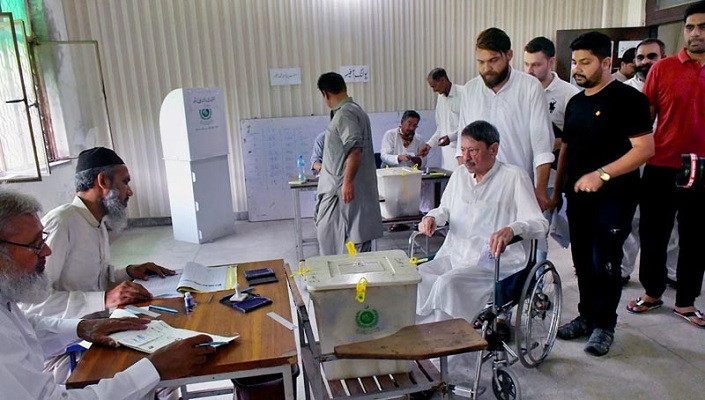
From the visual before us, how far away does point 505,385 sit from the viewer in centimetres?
205

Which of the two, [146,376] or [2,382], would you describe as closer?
[2,382]

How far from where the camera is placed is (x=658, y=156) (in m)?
2.70

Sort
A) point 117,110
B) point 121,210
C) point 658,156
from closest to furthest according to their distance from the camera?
point 121,210
point 658,156
point 117,110

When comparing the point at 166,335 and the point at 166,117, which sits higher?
the point at 166,117

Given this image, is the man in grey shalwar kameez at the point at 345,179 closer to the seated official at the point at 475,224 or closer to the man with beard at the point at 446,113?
the seated official at the point at 475,224

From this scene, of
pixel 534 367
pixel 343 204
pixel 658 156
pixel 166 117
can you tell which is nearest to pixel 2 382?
pixel 534 367

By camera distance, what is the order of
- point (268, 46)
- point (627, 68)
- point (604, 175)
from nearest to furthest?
point (604, 175), point (627, 68), point (268, 46)

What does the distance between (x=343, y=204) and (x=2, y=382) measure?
245 cm

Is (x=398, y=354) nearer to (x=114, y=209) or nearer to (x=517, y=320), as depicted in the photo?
(x=517, y=320)

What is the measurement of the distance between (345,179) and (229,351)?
201cm

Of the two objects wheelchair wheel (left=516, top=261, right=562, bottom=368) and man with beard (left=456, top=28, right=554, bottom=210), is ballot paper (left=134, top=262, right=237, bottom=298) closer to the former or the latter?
wheelchair wheel (left=516, top=261, right=562, bottom=368)

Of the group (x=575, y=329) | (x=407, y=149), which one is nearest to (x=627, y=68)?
(x=407, y=149)


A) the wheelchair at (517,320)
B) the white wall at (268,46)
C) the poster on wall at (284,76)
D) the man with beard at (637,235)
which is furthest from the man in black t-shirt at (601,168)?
the poster on wall at (284,76)

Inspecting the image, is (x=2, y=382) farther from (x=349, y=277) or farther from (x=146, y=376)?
(x=349, y=277)
